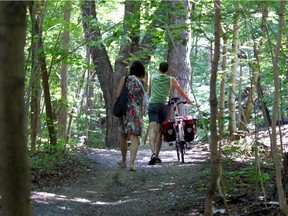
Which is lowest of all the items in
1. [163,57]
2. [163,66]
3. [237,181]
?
[237,181]

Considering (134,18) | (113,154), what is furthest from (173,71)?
(134,18)

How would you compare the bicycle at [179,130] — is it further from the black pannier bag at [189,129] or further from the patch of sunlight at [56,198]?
the patch of sunlight at [56,198]

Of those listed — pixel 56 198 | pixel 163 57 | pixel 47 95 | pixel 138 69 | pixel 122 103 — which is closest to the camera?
pixel 56 198

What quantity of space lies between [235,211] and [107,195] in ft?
8.60

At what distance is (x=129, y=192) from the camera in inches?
303

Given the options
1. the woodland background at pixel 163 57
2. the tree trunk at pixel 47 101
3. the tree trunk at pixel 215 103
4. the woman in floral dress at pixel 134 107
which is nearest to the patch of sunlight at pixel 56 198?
the woodland background at pixel 163 57

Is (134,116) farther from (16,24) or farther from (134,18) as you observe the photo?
(16,24)

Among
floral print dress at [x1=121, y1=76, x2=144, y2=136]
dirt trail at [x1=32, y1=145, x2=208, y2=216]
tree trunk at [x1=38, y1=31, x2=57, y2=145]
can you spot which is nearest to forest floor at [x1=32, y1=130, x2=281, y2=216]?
dirt trail at [x1=32, y1=145, x2=208, y2=216]

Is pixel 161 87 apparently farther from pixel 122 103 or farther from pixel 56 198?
pixel 56 198

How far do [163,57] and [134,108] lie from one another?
1806 centimetres

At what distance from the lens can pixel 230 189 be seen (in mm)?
6359

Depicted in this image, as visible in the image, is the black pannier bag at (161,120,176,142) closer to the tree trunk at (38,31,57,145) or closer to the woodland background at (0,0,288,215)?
the woodland background at (0,0,288,215)

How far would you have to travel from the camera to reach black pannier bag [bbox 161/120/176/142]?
9.84m

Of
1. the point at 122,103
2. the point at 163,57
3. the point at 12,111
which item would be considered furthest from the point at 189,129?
the point at 163,57
